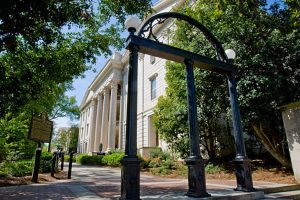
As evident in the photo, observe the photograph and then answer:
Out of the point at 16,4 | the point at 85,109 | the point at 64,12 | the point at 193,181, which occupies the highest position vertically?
the point at 85,109

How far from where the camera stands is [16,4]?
5.04m

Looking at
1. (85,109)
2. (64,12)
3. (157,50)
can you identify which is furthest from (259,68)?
(85,109)

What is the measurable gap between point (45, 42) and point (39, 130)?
4.09 m

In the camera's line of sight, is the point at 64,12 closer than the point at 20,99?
Yes

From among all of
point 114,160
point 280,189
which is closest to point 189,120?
point 280,189

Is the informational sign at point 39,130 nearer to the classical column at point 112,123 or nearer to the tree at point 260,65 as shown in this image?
the tree at point 260,65

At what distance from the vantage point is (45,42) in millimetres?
7414

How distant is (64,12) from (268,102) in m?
7.53

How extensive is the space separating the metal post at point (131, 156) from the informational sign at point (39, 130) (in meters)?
6.69

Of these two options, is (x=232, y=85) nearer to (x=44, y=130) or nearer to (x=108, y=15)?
(x=108, y=15)

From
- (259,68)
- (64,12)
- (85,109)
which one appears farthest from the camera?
(85,109)

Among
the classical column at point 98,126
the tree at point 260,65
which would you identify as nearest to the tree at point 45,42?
the tree at point 260,65

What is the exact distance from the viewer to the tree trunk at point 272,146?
8.99 m

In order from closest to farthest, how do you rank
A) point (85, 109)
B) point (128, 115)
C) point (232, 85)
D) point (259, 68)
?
point (128, 115) < point (232, 85) < point (259, 68) < point (85, 109)
